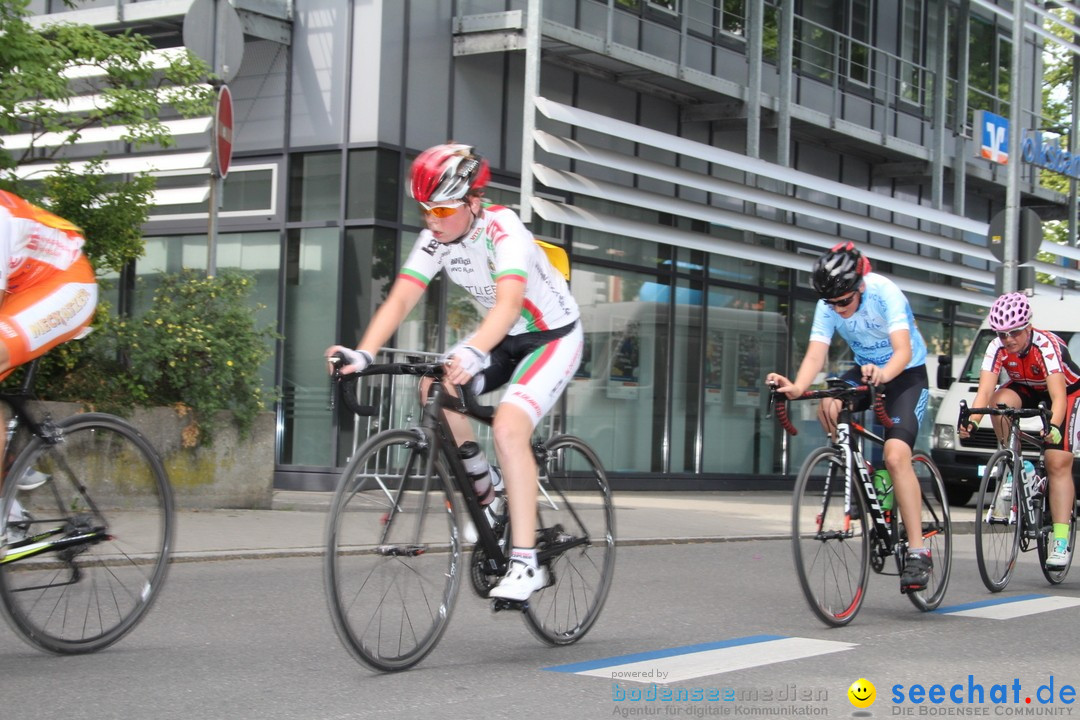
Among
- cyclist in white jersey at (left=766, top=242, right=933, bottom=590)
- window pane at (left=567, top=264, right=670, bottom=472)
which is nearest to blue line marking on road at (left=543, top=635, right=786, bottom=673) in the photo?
cyclist in white jersey at (left=766, top=242, right=933, bottom=590)

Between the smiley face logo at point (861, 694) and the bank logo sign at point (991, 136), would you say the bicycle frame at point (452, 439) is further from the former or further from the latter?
the bank logo sign at point (991, 136)

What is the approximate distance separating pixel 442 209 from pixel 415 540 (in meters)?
1.25

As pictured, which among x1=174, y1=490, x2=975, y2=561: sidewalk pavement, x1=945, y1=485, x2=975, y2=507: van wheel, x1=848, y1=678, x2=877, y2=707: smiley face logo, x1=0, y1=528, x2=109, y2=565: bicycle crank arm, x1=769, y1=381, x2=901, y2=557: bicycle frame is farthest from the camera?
x1=945, y1=485, x2=975, y2=507: van wheel

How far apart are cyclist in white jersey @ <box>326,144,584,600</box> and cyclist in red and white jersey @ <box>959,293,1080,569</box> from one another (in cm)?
387

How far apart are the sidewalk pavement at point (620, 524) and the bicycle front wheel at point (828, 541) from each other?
2.90 m

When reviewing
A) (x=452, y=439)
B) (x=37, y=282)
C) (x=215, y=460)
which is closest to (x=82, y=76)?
(x=215, y=460)

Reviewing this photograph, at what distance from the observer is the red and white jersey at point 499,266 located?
18.2ft

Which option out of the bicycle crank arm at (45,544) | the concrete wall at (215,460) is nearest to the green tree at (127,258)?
the concrete wall at (215,460)

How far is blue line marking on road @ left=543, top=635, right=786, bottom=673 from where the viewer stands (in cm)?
566

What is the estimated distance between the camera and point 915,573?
753cm

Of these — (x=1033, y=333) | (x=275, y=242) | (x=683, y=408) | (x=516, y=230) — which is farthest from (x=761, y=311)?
(x=516, y=230)

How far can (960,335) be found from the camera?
87.2 ft

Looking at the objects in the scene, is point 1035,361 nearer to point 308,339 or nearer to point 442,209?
point 442,209

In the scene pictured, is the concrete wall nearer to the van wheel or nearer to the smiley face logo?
the smiley face logo
